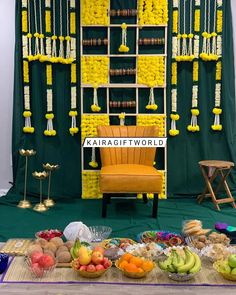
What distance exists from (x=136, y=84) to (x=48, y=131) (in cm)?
122

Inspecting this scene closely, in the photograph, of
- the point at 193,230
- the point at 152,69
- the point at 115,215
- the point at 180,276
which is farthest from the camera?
the point at 152,69

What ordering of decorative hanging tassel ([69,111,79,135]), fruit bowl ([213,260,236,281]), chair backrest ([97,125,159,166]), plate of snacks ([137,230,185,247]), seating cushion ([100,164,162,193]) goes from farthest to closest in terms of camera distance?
decorative hanging tassel ([69,111,79,135])
chair backrest ([97,125,159,166])
seating cushion ([100,164,162,193])
plate of snacks ([137,230,185,247])
fruit bowl ([213,260,236,281])

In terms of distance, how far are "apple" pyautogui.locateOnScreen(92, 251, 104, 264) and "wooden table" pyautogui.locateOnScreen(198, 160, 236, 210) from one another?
2694 millimetres

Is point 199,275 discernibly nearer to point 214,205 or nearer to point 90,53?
point 214,205

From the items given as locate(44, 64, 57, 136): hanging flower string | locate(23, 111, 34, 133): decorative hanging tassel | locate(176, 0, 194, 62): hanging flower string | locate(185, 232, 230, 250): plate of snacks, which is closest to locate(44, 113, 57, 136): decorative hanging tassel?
locate(44, 64, 57, 136): hanging flower string

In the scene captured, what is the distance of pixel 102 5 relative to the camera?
4.63m

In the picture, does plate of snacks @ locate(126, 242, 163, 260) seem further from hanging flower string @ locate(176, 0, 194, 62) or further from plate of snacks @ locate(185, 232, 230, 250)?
hanging flower string @ locate(176, 0, 194, 62)

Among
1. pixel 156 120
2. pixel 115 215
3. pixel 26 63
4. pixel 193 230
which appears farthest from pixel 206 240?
pixel 26 63

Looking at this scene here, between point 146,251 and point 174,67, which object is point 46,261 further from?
point 174,67

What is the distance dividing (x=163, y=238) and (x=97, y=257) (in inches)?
31.5

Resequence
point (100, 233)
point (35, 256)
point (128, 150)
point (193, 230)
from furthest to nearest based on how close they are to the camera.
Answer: point (128, 150)
point (100, 233)
point (193, 230)
point (35, 256)

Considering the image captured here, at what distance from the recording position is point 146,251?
2.09m

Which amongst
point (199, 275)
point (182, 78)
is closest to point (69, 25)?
point (182, 78)

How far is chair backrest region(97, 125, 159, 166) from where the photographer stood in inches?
178
